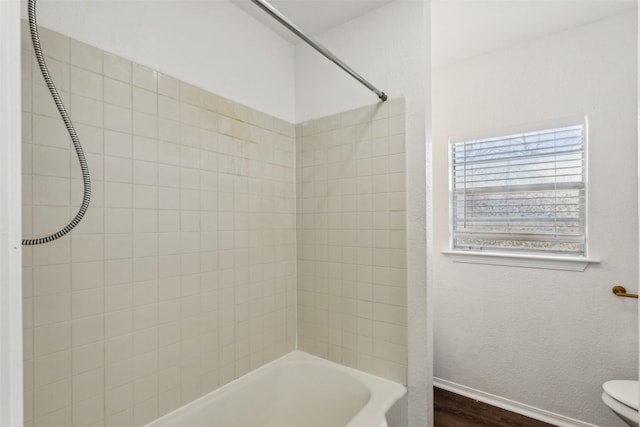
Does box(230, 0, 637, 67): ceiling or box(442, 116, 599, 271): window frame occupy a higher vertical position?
box(230, 0, 637, 67): ceiling

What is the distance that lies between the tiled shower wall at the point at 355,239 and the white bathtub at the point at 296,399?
109mm

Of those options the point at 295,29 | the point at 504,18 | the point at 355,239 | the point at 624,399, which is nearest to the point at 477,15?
the point at 504,18

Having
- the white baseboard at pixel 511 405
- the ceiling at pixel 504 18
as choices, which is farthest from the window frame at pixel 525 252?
the white baseboard at pixel 511 405

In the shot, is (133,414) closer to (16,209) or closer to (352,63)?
(16,209)

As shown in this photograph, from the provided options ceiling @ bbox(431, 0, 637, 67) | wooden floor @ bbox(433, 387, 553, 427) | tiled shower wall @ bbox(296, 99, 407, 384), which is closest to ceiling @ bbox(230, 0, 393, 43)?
ceiling @ bbox(431, 0, 637, 67)

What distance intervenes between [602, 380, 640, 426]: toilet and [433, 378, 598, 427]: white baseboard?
0.45 meters

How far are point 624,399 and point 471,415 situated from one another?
0.86 meters

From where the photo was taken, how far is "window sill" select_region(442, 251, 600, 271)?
1937mm

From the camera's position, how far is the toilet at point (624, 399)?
4.91 ft

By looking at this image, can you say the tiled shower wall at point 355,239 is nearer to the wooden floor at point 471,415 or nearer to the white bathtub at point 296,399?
the white bathtub at point 296,399

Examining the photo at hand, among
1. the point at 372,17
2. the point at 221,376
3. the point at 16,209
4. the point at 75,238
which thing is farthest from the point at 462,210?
the point at 16,209

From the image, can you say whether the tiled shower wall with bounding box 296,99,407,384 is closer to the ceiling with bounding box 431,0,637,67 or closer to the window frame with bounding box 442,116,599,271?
the ceiling with bounding box 431,0,637,67

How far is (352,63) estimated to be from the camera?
1812mm

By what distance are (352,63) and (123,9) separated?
1124 mm
